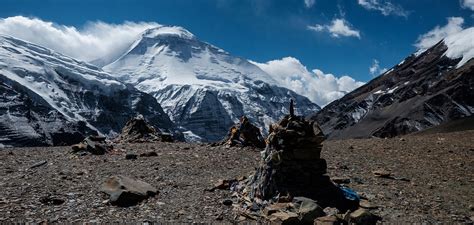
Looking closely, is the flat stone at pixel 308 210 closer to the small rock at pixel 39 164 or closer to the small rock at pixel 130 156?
the small rock at pixel 130 156

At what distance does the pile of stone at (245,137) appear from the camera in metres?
32.2

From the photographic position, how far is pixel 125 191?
53.6 ft

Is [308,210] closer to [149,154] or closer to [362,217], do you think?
[362,217]

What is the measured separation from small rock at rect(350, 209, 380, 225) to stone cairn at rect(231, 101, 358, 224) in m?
1.14

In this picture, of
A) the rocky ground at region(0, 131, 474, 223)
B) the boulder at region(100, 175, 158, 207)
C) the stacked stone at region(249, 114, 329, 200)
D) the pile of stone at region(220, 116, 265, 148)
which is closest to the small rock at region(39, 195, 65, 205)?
the rocky ground at region(0, 131, 474, 223)

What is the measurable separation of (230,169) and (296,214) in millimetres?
9526

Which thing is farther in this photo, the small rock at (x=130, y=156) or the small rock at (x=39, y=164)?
the small rock at (x=130, y=156)

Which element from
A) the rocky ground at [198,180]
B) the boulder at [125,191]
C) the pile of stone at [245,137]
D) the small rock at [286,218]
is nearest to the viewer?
the small rock at [286,218]

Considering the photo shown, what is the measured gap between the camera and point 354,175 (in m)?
22.2

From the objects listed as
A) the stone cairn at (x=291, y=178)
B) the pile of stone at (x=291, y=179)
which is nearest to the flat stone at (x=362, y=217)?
the pile of stone at (x=291, y=179)

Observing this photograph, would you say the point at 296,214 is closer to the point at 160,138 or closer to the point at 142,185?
the point at 142,185

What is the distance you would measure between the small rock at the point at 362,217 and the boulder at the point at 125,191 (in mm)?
6961

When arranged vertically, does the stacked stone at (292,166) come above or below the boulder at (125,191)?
above

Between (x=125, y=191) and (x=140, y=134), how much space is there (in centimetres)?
2331
